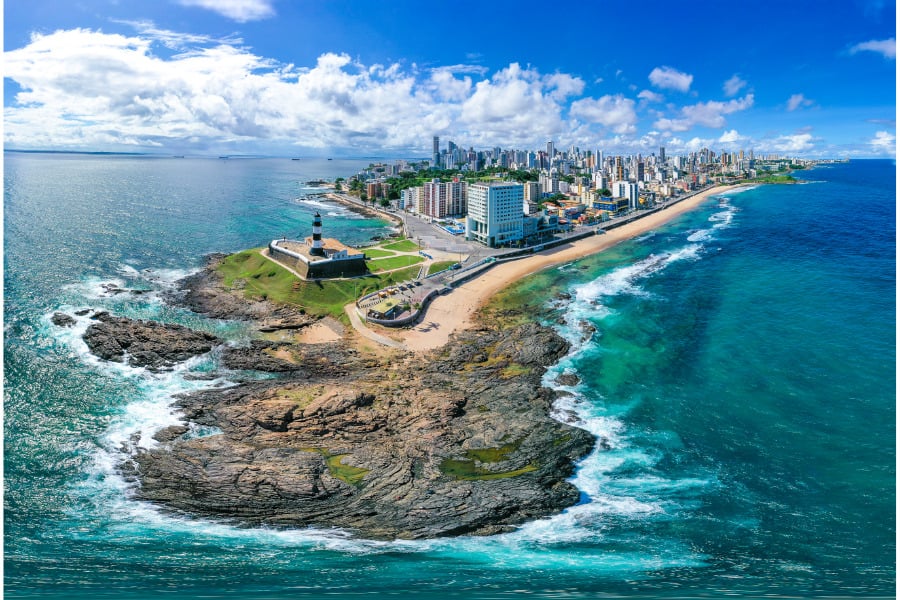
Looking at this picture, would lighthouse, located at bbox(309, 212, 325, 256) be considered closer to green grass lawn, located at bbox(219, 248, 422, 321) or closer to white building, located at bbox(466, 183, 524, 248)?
green grass lawn, located at bbox(219, 248, 422, 321)

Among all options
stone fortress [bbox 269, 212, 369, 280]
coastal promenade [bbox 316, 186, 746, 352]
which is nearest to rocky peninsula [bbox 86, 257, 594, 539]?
coastal promenade [bbox 316, 186, 746, 352]

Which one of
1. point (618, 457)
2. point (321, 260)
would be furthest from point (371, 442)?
point (321, 260)

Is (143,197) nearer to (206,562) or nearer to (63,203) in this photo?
(63,203)

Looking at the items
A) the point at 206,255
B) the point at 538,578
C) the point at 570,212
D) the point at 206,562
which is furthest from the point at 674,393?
the point at 570,212

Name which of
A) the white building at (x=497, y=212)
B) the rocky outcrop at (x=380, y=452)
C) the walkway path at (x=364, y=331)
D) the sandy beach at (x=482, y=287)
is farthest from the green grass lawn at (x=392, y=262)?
the rocky outcrop at (x=380, y=452)

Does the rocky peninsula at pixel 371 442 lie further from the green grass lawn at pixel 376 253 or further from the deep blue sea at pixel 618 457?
the green grass lawn at pixel 376 253

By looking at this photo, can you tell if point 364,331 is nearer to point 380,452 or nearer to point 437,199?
point 380,452
